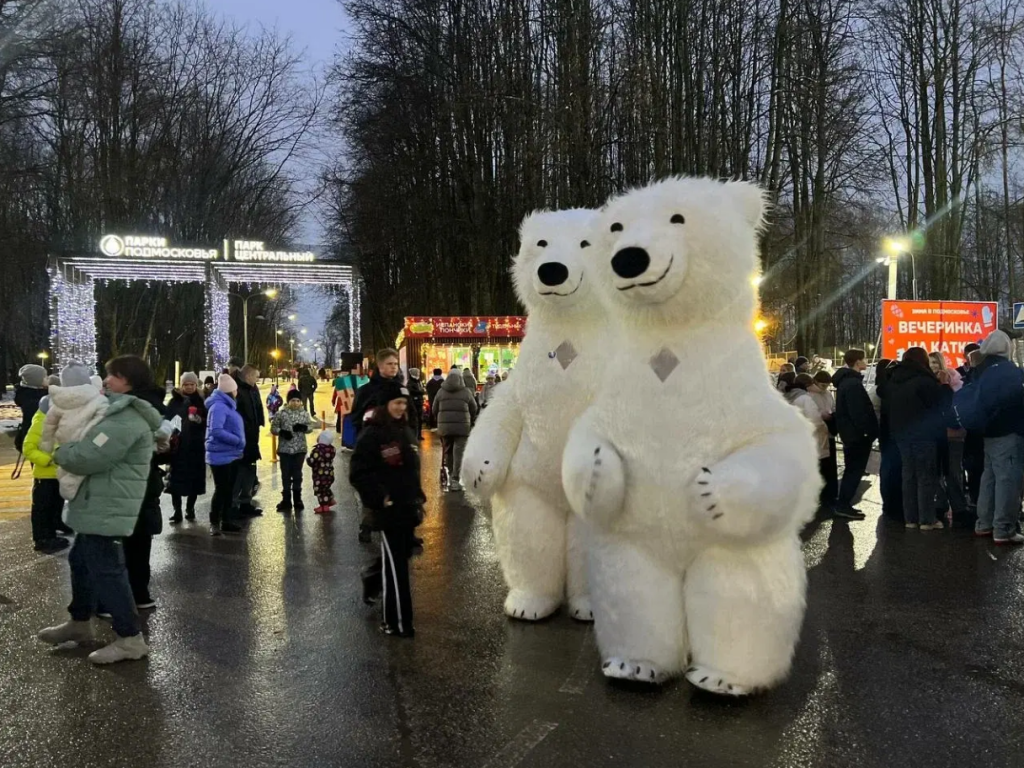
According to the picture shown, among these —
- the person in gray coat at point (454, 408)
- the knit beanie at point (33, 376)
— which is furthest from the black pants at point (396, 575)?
the knit beanie at point (33, 376)

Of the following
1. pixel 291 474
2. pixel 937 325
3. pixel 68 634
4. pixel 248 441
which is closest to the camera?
pixel 68 634

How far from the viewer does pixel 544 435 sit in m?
4.94

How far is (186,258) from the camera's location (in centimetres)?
2361

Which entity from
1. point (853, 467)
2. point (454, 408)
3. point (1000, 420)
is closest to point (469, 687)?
point (1000, 420)

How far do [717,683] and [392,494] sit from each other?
2052 mm

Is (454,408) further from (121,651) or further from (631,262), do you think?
(631,262)

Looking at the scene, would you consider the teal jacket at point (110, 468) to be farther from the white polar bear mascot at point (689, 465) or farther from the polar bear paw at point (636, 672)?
the polar bear paw at point (636, 672)

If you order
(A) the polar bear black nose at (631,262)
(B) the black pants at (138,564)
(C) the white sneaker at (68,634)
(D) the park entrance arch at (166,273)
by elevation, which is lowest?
(C) the white sneaker at (68,634)

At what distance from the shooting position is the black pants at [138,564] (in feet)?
17.7

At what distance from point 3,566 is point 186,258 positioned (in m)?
18.2

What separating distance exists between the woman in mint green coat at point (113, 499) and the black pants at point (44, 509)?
10.5ft

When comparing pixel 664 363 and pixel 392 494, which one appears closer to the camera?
pixel 664 363

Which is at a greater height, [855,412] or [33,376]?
Answer: [33,376]

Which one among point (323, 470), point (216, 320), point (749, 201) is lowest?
point (323, 470)
